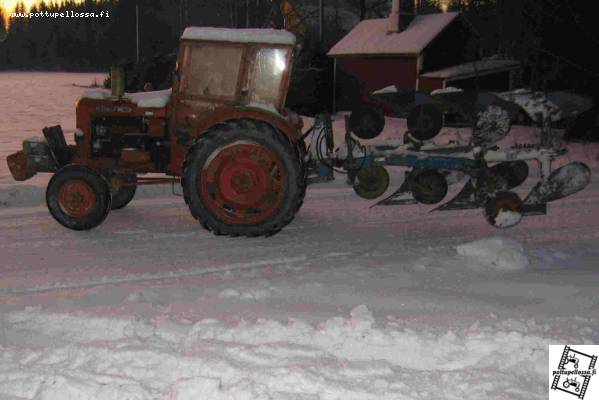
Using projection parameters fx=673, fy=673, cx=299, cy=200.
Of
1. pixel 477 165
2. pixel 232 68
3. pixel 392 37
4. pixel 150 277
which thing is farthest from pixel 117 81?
pixel 392 37

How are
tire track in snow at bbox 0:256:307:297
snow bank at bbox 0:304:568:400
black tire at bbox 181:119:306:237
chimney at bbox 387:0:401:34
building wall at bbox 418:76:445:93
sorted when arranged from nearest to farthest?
snow bank at bbox 0:304:568:400 → tire track in snow at bbox 0:256:307:297 → black tire at bbox 181:119:306:237 → building wall at bbox 418:76:445:93 → chimney at bbox 387:0:401:34

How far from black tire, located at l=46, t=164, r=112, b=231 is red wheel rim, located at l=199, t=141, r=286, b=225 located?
1.06 metres

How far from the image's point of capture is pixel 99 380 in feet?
11.4

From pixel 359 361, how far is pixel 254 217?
2920mm

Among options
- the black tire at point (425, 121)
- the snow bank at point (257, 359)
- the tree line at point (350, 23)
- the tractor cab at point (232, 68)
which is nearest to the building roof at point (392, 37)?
the tree line at point (350, 23)

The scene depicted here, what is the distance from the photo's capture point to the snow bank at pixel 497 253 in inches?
223

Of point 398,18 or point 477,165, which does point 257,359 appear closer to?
point 477,165

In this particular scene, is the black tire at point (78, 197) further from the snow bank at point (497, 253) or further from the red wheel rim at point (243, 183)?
the snow bank at point (497, 253)

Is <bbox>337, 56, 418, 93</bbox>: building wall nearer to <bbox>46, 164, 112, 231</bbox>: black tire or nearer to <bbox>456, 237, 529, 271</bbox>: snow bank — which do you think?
<bbox>456, 237, 529, 271</bbox>: snow bank

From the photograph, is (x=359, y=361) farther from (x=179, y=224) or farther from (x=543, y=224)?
(x=543, y=224)

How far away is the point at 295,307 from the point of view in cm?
462

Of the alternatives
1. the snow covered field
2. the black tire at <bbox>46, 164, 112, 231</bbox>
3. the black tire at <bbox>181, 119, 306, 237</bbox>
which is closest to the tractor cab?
the black tire at <bbox>181, 119, 306, 237</bbox>

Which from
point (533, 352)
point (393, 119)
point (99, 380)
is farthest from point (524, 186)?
point (393, 119)

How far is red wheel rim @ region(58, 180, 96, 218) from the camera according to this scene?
21.7 feet
